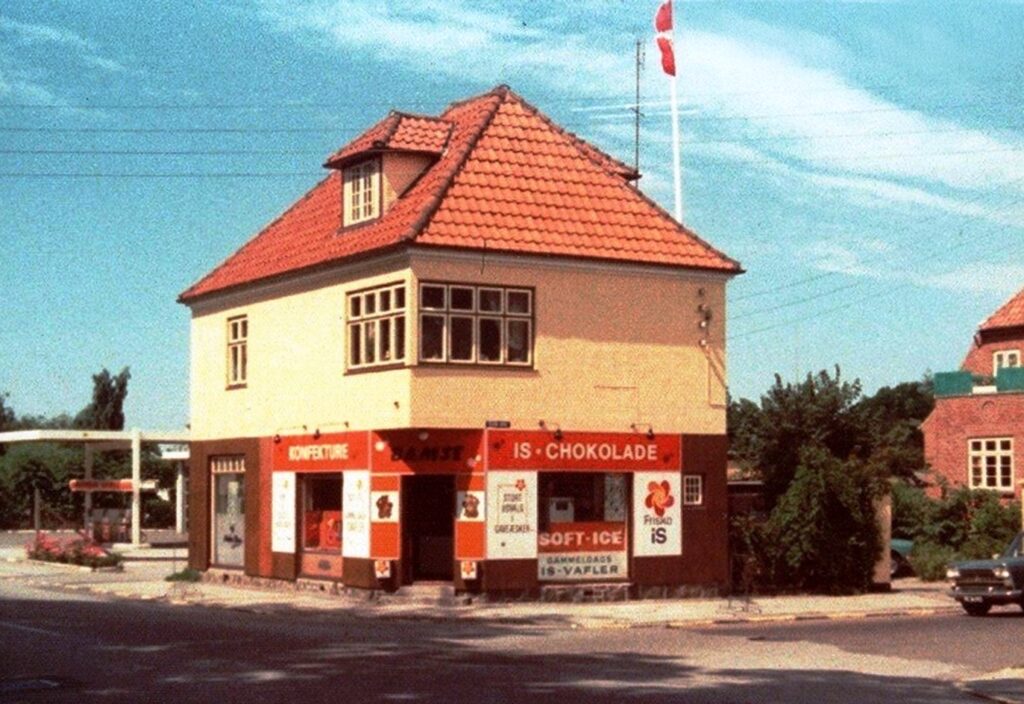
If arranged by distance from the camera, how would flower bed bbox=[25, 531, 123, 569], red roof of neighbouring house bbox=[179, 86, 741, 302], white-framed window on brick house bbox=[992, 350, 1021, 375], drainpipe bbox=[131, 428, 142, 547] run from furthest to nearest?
white-framed window on brick house bbox=[992, 350, 1021, 375] → drainpipe bbox=[131, 428, 142, 547] → flower bed bbox=[25, 531, 123, 569] → red roof of neighbouring house bbox=[179, 86, 741, 302]

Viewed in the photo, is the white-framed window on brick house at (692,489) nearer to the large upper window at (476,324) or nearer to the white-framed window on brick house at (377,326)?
the large upper window at (476,324)

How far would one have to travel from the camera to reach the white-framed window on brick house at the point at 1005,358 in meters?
63.0

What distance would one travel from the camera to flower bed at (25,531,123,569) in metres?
45.2

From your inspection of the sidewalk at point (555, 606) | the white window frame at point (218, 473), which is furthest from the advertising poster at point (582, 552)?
the white window frame at point (218, 473)

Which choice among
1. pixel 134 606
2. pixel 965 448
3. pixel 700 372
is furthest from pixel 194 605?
pixel 965 448

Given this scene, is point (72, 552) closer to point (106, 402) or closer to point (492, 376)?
point (492, 376)

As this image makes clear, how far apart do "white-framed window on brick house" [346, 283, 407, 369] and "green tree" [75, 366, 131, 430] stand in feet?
276

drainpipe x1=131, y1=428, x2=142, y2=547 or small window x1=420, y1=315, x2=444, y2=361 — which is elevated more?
small window x1=420, y1=315, x2=444, y2=361

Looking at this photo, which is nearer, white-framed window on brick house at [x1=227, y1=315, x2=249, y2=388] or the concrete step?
the concrete step

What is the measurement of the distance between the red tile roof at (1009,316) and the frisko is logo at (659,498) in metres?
32.6

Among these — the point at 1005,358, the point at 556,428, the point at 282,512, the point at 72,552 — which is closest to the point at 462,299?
the point at 556,428

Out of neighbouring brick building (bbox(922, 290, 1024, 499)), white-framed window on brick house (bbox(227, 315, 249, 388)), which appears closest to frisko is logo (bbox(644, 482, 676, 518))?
white-framed window on brick house (bbox(227, 315, 249, 388))

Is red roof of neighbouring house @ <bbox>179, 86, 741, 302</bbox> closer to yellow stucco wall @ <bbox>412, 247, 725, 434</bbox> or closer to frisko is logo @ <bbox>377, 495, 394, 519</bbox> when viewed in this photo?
yellow stucco wall @ <bbox>412, 247, 725, 434</bbox>

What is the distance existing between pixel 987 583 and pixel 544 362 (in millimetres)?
9947
